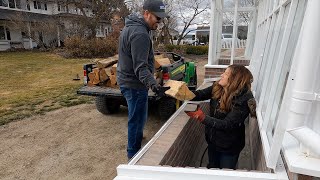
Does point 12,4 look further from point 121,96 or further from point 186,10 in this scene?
point 121,96

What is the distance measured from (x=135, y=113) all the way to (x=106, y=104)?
2594mm

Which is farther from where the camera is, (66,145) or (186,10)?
(186,10)

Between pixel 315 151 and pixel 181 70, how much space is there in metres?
5.57

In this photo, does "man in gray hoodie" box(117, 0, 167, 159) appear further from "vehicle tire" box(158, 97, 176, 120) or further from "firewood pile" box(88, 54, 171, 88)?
"firewood pile" box(88, 54, 171, 88)

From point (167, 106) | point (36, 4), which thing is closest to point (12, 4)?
point (36, 4)

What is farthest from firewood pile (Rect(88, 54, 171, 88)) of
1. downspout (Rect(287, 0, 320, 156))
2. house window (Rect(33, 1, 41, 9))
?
house window (Rect(33, 1, 41, 9))

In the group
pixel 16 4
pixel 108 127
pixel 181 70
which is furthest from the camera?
pixel 16 4

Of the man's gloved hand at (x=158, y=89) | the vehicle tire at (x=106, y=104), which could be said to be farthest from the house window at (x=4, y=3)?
the man's gloved hand at (x=158, y=89)

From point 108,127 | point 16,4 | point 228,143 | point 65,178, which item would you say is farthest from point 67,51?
point 228,143

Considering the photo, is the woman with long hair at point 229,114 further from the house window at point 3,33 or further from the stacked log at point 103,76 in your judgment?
the house window at point 3,33

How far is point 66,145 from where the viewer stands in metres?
4.58

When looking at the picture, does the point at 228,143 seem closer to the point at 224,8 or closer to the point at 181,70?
the point at 181,70

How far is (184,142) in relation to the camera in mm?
3029

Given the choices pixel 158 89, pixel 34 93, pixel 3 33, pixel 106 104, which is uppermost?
pixel 158 89
